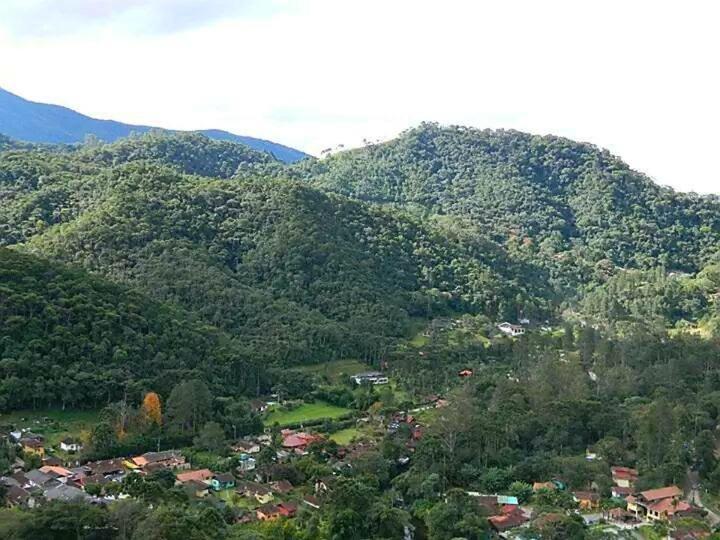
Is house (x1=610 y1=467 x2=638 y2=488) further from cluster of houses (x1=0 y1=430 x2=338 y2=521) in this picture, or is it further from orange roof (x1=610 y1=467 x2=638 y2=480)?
cluster of houses (x1=0 y1=430 x2=338 y2=521)

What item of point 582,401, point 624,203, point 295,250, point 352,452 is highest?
point 624,203

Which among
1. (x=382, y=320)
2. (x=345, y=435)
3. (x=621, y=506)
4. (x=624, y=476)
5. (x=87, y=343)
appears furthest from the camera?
(x=382, y=320)

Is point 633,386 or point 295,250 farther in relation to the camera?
point 295,250

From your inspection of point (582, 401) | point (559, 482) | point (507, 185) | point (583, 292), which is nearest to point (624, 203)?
point (507, 185)

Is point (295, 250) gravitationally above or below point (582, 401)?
above

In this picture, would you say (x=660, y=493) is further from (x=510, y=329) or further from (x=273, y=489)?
(x=510, y=329)

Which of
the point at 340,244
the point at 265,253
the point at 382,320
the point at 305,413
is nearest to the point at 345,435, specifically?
the point at 305,413

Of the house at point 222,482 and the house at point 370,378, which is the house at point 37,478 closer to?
the house at point 222,482

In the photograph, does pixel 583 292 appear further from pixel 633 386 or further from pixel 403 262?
pixel 633 386
